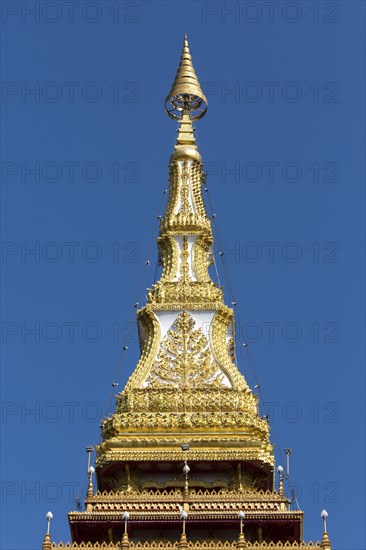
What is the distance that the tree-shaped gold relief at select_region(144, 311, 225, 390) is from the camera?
56.1 meters

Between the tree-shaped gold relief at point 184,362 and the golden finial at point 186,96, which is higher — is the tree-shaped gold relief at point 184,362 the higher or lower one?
the lower one

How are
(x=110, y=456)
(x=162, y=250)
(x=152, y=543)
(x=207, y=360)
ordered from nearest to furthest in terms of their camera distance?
(x=152, y=543)
(x=110, y=456)
(x=207, y=360)
(x=162, y=250)

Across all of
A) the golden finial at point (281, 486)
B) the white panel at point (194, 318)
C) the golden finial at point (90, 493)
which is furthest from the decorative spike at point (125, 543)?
the white panel at point (194, 318)

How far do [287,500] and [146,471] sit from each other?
5720 mm

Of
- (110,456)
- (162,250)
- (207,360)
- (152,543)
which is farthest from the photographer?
(162,250)

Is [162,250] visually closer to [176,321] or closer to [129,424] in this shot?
[176,321]

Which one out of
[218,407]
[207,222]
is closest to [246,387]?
[218,407]

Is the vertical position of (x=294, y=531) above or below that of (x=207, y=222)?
below

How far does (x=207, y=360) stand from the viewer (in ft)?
187

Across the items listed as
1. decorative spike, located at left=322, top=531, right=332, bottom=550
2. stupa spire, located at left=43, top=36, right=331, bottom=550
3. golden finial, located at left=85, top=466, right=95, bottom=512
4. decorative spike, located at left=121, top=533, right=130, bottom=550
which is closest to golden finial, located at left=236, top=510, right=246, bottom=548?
stupa spire, located at left=43, top=36, right=331, bottom=550

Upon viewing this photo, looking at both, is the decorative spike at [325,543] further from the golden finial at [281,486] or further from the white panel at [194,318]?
the white panel at [194,318]

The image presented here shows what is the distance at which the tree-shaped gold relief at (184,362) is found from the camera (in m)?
56.1

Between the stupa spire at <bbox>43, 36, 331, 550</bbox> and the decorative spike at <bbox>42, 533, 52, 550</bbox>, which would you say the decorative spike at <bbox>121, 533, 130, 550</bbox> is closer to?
the stupa spire at <bbox>43, 36, 331, 550</bbox>

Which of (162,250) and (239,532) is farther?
(162,250)
